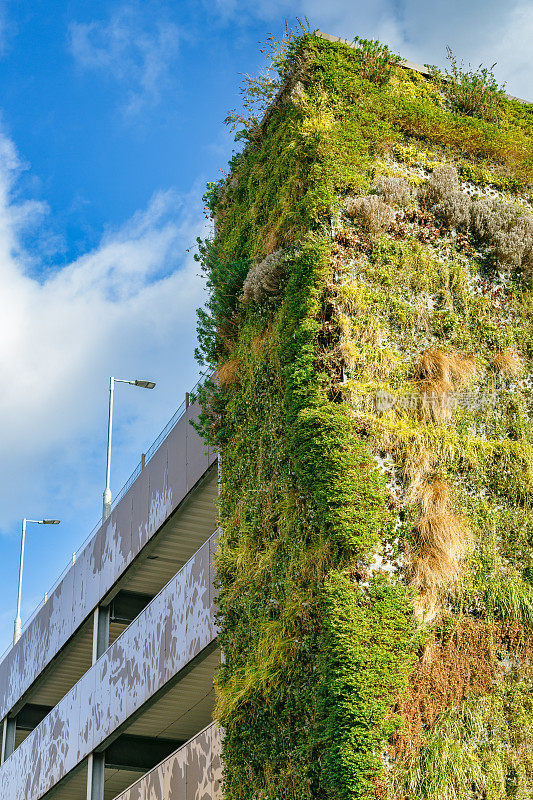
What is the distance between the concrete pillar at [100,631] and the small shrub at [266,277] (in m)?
11.2

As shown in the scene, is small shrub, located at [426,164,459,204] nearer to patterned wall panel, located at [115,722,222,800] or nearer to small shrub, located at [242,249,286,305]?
small shrub, located at [242,249,286,305]

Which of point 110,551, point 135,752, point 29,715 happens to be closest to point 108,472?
point 110,551

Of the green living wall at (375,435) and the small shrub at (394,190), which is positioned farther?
the small shrub at (394,190)

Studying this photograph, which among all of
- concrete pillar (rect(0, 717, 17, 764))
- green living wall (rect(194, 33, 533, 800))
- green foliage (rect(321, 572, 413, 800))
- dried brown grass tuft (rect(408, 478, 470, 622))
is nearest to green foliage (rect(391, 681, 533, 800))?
green living wall (rect(194, 33, 533, 800))

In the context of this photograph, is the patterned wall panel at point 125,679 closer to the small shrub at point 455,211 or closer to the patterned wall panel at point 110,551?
the patterned wall panel at point 110,551

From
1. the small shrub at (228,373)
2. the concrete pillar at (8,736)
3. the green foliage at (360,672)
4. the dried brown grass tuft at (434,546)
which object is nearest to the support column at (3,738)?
the concrete pillar at (8,736)

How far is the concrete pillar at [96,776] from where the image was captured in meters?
20.8

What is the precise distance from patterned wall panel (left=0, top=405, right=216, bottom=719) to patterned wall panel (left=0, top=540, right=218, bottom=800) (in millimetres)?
1823

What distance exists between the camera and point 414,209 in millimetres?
14344

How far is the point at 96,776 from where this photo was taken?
21062 mm

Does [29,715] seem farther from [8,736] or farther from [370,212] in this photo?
[370,212]

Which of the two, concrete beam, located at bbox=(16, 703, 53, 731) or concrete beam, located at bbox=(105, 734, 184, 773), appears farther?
concrete beam, located at bbox=(16, 703, 53, 731)

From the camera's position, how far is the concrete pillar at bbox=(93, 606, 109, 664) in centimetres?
2245

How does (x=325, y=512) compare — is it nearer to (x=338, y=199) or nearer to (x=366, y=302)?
(x=366, y=302)
